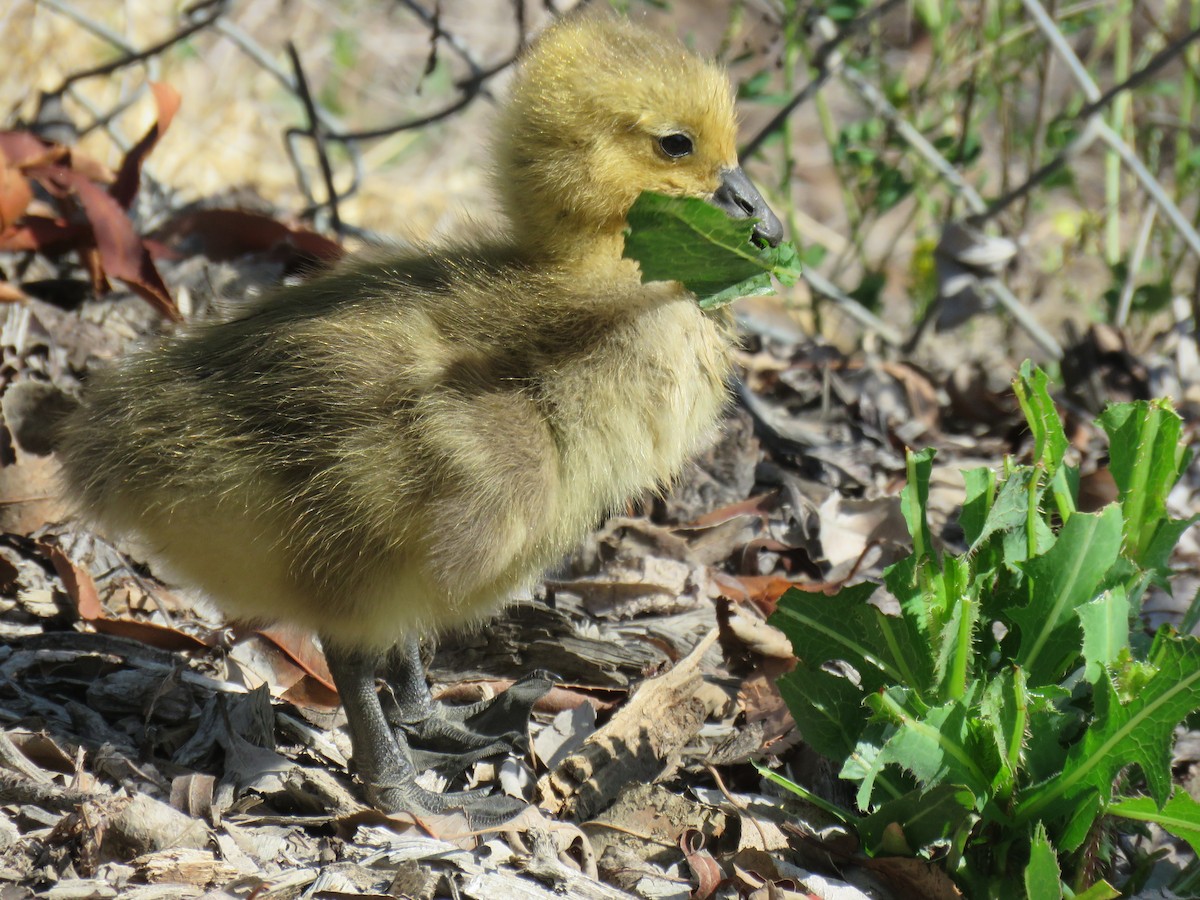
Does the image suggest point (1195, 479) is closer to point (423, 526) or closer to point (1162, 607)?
point (1162, 607)

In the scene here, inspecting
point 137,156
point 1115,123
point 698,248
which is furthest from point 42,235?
point 1115,123

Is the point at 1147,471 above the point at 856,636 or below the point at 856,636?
above

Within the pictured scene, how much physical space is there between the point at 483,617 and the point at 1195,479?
254 centimetres

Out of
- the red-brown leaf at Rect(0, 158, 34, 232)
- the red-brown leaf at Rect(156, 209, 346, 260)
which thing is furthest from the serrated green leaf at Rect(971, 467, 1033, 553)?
the red-brown leaf at Rect(0, 158, 34, 232)

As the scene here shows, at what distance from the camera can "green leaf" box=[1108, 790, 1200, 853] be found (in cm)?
237

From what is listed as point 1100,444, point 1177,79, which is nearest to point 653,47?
point 1100,444

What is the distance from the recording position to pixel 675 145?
288 centimetres

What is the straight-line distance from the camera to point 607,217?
112 inches

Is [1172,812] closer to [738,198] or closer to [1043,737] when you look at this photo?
[1043,737]

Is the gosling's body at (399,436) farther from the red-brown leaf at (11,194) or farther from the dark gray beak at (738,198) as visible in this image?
the red-brown leaf at (11,194)

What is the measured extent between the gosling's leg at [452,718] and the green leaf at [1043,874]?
120 centimetres

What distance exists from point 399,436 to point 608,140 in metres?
0.79

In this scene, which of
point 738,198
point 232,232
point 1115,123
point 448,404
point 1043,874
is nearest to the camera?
point 1043,874

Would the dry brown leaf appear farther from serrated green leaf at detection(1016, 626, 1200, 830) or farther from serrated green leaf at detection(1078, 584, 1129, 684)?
serrated green leaf at detection(1078, 584, 1129, 684)
